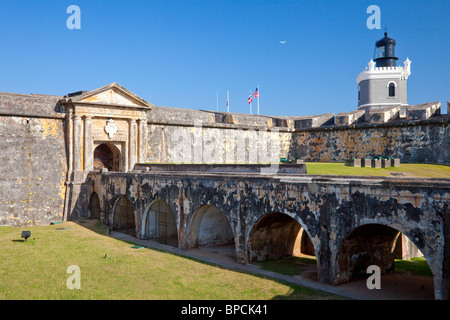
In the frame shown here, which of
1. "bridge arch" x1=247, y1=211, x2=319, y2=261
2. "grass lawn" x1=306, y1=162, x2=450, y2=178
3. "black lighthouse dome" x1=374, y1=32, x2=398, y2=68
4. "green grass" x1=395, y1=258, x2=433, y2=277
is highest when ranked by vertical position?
"black lighthouse dome" x1=374, y1=32, x2=398, y2=68

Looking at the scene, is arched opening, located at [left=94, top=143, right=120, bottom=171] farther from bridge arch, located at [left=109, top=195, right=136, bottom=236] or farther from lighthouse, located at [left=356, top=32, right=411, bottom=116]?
lighthouse, located at [left=356, top=32, right=411, bottom=116]

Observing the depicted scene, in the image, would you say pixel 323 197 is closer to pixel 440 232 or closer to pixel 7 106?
pixel 440 232

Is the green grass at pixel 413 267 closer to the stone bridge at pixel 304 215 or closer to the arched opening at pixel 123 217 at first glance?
the stone bridge at pixel 304 215

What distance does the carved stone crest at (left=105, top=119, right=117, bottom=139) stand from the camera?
24.8 metres

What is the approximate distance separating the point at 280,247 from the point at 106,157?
15.5m

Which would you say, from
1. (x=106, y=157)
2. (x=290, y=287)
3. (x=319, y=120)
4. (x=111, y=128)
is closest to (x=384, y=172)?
(x=290, y=287)

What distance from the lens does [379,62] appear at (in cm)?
3994

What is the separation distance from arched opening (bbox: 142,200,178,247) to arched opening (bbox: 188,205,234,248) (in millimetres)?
2322

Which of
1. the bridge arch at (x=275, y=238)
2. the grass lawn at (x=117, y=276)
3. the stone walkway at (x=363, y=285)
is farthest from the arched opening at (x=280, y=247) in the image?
the grass lawn at (x=117, y=276)

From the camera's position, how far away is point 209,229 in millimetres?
18328

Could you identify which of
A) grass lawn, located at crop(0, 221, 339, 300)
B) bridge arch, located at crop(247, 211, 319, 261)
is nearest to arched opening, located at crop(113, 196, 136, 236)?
grass lawn, located at crop(0, 221, 339, 300)

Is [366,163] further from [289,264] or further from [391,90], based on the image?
[391,90]

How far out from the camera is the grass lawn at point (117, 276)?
36.7 feet
